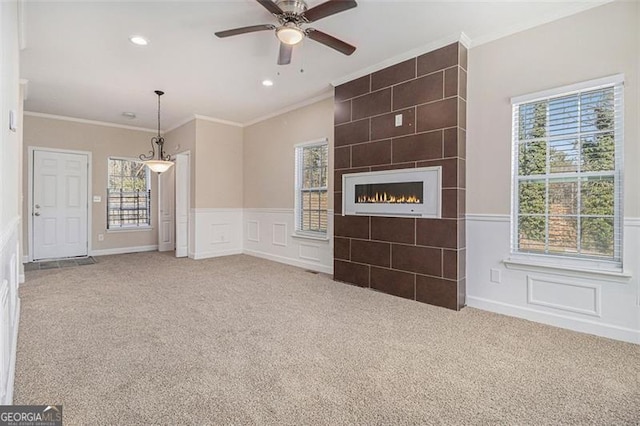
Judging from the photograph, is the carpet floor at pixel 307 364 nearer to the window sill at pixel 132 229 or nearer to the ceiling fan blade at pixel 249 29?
the ceiling fan blade at pixel 249 29

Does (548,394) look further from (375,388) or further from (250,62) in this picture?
(250,62)

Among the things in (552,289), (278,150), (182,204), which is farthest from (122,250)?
(552,289)

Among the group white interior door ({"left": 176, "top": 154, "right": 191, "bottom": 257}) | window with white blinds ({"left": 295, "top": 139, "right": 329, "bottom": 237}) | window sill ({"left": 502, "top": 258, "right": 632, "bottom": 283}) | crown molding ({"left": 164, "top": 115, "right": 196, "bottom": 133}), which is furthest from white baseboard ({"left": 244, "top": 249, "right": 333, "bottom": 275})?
crown molding ({"left": 164, "top": 115, "right": 196, "bottom": 133})

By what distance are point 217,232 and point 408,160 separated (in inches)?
169

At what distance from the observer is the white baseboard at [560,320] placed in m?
2.58

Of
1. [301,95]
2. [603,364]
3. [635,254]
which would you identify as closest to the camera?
[603,364]

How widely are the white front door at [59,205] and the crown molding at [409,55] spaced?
217 inches

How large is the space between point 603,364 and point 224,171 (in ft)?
20.3

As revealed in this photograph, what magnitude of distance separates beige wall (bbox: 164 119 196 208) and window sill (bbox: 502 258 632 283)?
537cm

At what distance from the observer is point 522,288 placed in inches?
121

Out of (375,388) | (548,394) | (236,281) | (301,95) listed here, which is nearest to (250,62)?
(301,95)

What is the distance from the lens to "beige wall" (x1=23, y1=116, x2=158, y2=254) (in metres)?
6.03

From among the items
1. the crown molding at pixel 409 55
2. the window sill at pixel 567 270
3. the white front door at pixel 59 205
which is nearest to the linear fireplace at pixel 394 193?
the window sill at pixel 567 270

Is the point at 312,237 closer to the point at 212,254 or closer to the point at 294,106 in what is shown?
the point at 294,106
